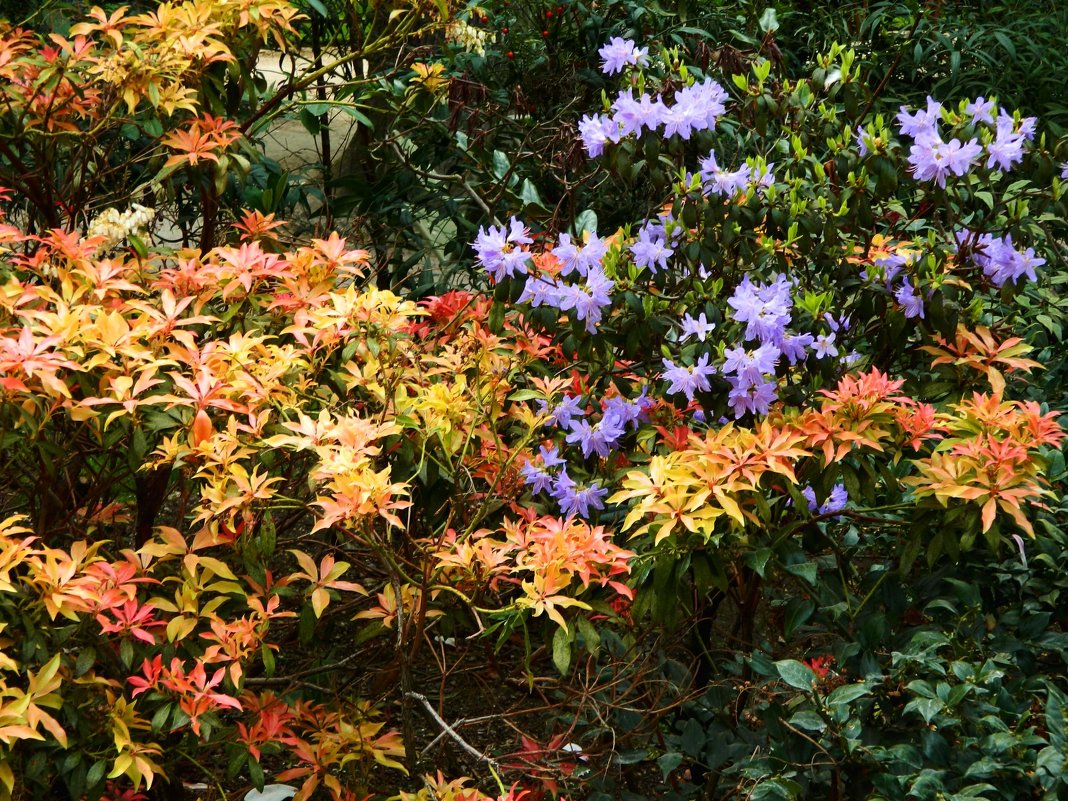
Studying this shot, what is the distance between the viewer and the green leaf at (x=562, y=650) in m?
2.01

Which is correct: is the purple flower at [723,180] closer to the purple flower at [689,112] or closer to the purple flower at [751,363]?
the purple flower at [689,112]

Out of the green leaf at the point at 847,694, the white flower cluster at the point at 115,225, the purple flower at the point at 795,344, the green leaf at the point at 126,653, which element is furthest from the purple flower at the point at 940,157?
the green leaf at the point at 126,653

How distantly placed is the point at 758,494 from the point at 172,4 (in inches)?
72.5

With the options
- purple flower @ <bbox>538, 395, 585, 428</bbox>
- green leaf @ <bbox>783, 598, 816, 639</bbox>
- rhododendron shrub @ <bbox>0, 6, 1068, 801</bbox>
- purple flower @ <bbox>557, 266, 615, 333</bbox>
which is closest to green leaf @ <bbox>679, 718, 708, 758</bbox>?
rhododendron shrub @ <bbox>0, 6, 1068, 801</bbox>

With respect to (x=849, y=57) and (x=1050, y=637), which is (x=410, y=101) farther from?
(x=1050, y=637)

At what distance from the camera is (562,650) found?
79.9 inches

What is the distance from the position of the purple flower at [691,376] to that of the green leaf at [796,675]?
0.54 metres

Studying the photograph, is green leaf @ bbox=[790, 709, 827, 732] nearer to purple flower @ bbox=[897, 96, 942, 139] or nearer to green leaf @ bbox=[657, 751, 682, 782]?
green leaf @ bbox=[657, 751, 682, 782]

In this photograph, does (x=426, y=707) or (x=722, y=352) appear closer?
(x=426, y=707)

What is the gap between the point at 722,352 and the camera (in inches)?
89.0

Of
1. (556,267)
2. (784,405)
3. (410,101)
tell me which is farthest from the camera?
(410,101)

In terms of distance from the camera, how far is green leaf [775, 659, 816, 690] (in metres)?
1.96

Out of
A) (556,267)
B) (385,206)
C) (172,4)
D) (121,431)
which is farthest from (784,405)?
(385,206)

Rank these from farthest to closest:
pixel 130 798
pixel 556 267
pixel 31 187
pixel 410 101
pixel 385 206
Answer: pixel 385 206 → pixel 410 101 → pixel 31 187 → pixel 556 267 → pixel 130 798
